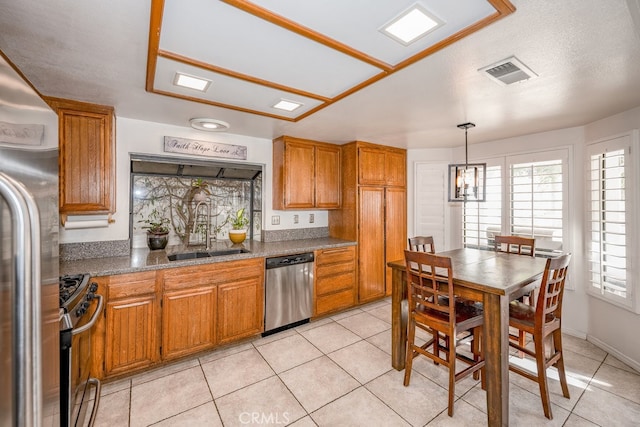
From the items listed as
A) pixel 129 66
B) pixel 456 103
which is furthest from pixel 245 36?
pixel 456 103

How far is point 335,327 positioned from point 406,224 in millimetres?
2004

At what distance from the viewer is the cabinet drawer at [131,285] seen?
2309 mm

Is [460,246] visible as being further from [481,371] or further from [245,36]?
[245,36]

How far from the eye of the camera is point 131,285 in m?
2.38

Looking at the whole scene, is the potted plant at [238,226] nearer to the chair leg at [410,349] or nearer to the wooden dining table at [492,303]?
the wooden dining table at [492,303]

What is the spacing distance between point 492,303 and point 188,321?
2.54m

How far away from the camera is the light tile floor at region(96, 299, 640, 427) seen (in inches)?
77.9

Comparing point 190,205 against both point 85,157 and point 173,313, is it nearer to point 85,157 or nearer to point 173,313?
point 85,157

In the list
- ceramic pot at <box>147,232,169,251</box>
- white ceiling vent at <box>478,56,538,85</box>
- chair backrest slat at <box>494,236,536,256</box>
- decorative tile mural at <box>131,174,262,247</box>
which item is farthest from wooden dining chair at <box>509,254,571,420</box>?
ceramic pot at <box>147,232,169,251</box>

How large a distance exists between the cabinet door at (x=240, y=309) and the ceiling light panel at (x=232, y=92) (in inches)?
68.3

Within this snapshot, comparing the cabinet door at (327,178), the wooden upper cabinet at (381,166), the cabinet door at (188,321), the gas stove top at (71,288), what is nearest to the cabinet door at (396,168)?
the wooden upper cabinet at (381,166)

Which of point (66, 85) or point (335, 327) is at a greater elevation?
point (66, 85)

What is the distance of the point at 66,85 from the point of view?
2.09m

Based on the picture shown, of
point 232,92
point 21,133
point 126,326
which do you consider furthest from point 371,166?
point 21,133
